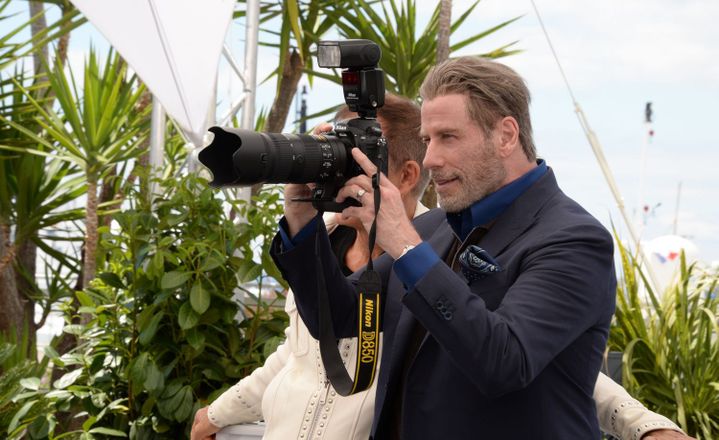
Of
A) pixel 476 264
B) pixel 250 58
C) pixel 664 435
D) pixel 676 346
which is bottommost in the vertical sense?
pixel 676 346

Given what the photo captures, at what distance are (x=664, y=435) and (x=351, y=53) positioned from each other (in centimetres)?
71

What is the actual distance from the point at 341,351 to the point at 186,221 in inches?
62.7

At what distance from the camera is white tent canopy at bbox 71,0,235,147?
3.68 m

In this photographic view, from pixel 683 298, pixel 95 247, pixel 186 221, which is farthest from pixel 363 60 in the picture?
pixel 95 247

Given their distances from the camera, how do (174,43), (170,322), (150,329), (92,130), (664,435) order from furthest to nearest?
(92,130), (174,43), (170,322), (150,329), (664,435)

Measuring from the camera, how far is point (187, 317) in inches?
117

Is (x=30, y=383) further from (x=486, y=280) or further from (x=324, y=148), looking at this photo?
(x=486, y=280)

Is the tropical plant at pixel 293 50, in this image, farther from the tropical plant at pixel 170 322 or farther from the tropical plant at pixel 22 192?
the tropical plant at pixel 170 322

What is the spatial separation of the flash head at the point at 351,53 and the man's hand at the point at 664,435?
2.19 feet

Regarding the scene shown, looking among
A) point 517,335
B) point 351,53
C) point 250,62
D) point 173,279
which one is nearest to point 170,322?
point 173,279

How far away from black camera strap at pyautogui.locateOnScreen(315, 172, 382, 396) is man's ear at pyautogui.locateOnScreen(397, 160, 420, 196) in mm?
486

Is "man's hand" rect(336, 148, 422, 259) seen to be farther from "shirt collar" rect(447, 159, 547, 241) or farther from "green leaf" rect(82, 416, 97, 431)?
"green leaf" rect(82, 416, 97, 431)

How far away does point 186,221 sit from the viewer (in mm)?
3203

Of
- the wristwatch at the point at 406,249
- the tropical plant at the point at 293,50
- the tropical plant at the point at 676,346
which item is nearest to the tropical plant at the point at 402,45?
the tropical plant at the point at 293,50
